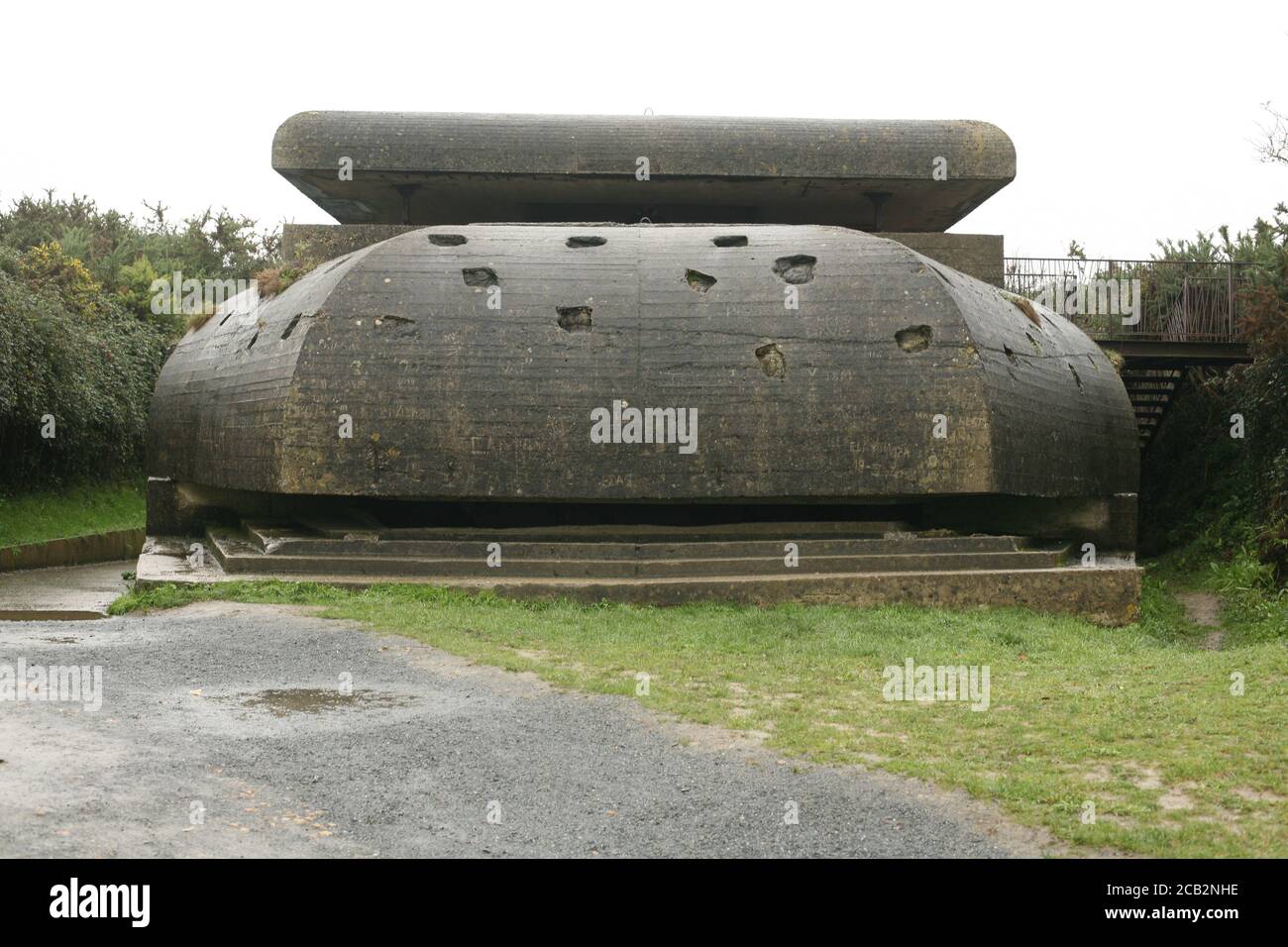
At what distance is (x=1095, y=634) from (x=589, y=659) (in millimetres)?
5497

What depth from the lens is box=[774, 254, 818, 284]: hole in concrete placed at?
14.6 m

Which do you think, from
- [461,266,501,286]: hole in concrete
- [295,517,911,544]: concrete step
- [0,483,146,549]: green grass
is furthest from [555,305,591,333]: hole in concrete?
[0,483,146,549]: green grass

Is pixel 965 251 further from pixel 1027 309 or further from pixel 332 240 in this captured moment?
pixel 332 240

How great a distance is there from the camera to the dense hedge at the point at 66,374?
21.3 meters

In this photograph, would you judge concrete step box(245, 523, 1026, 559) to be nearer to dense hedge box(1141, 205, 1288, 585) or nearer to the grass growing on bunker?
the grass growing on bunker

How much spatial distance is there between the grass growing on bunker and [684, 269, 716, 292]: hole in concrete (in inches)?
150

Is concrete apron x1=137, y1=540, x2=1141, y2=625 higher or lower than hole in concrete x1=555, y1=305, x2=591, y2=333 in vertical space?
lower

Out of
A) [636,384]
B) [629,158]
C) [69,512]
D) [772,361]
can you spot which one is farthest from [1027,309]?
[69,512]

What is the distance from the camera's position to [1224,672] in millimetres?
9227

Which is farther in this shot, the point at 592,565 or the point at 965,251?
the point at 965,251

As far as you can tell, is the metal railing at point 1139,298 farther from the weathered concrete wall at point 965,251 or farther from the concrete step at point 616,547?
the concrete step at point 616,547

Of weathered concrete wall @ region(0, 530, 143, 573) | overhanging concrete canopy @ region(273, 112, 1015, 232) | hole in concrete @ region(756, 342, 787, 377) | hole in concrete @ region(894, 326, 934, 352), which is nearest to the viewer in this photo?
hole in concrete @ region(756, 342, 787, 377)

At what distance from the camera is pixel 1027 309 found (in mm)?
16812

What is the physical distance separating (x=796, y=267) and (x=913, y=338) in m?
1.62
